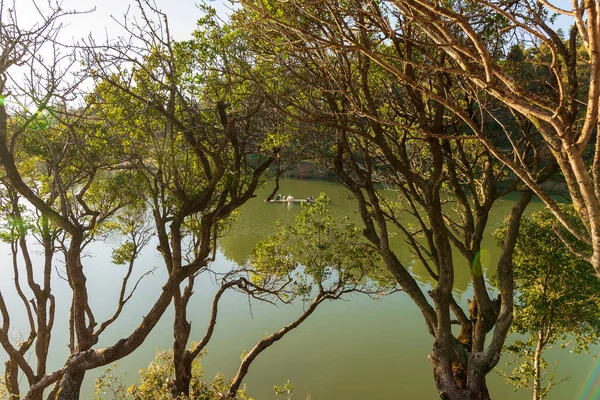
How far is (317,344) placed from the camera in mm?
10664

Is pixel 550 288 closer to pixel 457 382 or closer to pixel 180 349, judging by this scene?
pixel 457 382

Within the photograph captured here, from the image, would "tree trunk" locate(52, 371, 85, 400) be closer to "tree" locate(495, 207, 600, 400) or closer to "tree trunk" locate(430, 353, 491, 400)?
"tree trunk" locate(430, 353, 491, 400)

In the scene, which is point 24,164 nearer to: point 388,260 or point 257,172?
point 257,172

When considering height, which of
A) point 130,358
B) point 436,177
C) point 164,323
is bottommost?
point 130,358

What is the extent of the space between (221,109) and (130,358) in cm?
809

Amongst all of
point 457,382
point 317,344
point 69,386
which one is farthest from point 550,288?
point 69,386

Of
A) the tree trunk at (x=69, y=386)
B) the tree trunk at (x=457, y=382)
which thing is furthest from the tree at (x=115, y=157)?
the tree trunk at (x=457, y=382)

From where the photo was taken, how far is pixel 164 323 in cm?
1173

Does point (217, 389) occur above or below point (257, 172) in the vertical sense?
below

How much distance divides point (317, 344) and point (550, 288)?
6.24m

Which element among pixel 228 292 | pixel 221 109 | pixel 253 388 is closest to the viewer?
pixel 221 109

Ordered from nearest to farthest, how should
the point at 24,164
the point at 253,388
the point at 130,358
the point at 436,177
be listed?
1. the point at 436,177
2. the point at 24,164
3. the point at 253,388
4. the point at 130,358

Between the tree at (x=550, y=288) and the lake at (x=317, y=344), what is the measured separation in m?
2.60

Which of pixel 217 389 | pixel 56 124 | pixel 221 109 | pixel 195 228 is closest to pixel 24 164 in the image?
pixel 56 124
